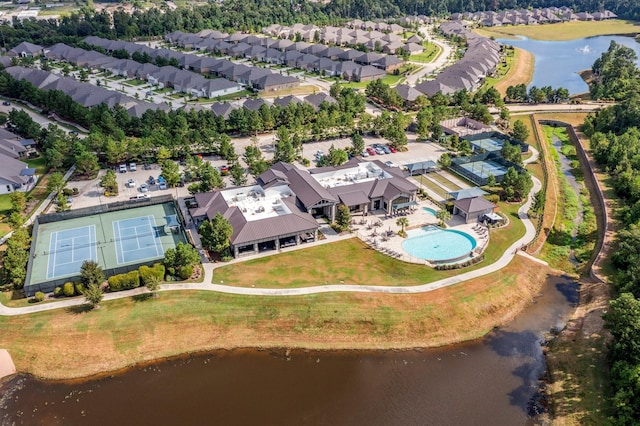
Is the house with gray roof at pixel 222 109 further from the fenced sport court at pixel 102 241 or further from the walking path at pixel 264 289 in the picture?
the walking path at pixel 264 289

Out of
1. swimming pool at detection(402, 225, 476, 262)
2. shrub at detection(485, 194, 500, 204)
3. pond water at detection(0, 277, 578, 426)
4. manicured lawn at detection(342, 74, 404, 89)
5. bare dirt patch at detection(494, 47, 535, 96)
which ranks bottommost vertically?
pond water at detection(0, 277, 578, 426)

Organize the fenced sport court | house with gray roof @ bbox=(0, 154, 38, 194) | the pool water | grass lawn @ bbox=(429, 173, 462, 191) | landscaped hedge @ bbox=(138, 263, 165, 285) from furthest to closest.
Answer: grass lawn @ bbox=(429, 173, 462, 191), house with gray roof @ bbox=(0, 154, 38, 194), the pool water, the fenced sport court, landscaped hedge @ bbox=(138, 263, 165, 285)

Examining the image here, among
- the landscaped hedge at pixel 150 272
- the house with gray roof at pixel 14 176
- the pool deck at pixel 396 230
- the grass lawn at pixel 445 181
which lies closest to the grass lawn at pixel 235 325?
the landscaped hedge at pixel 150 272

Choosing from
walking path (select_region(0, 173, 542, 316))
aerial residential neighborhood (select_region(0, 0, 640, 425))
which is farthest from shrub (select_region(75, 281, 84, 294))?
walking path (select_region(0, 173, 542, 316))

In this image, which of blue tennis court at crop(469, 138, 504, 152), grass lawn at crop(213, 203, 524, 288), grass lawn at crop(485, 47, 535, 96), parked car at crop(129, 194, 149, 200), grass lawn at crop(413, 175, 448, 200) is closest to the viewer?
grass lawn at crop(213, 203, 524, 288)

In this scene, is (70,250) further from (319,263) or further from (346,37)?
(346,37)

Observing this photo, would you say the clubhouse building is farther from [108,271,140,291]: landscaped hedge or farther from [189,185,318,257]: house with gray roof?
[108,271,140,291]: landscaped hedge
